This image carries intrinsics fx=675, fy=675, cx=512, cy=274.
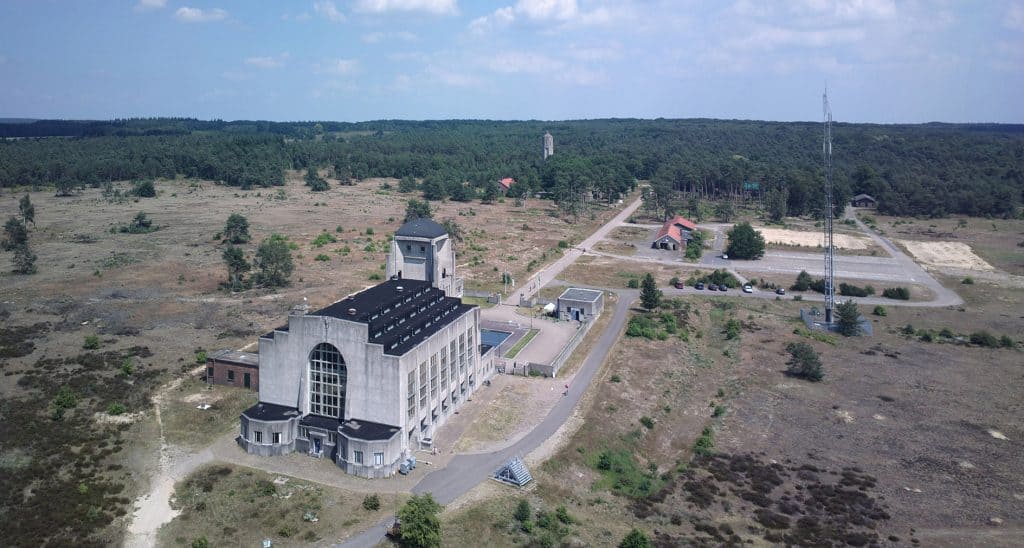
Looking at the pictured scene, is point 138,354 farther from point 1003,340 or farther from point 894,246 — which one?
point 894,246

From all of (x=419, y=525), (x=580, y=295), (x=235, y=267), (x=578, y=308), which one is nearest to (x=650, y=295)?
(x=580, y=295)

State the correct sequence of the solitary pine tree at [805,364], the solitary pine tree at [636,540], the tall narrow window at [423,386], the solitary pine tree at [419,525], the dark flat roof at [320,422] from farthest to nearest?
the solitary pine tree at [805,364] < the tall narrow window at [423,386] < the dark flat roof at [320,422] < the solitary pine tree at [636,540] < the solitary pine tree at [419,525]

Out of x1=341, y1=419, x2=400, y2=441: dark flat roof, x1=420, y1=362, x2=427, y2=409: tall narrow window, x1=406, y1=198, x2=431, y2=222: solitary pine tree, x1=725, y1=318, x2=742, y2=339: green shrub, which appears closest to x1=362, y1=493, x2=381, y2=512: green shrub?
x1=341, y1=419, x2=400, y2=441: dark flat roof

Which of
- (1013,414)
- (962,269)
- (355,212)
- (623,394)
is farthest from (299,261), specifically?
(962,269)

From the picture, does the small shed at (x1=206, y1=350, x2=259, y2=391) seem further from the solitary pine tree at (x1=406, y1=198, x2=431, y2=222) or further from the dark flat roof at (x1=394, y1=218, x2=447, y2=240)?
the solitary pine tree at (x1=406, y1=198, x2=431, y2=222)

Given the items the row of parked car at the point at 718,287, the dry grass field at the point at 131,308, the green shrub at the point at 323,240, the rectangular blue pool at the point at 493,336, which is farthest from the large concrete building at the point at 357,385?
the green shrub at the point at 323,240

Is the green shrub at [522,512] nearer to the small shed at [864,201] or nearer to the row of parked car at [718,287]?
the row of parked car at [718,287]
